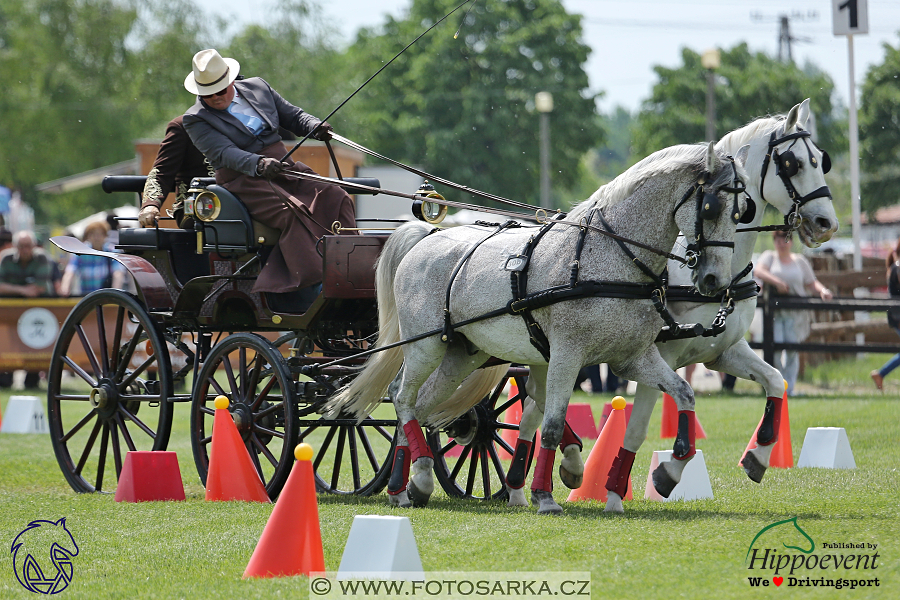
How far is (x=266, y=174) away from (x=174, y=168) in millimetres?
1315

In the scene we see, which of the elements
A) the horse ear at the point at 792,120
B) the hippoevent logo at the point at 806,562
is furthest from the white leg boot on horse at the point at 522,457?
the horse ear at the point at 792,120

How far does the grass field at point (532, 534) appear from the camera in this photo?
4.43m

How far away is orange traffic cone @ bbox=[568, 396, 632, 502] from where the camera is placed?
6.90 metres

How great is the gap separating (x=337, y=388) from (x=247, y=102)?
2.01 meters

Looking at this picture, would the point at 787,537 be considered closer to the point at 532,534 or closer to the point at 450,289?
the point at 532,534

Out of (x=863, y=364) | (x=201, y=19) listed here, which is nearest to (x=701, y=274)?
(x=863, y=364)

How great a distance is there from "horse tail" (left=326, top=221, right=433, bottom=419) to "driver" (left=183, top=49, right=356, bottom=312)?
0.44 meters

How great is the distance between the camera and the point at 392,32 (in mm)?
42406

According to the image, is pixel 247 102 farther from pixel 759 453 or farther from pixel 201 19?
pixel 201 19

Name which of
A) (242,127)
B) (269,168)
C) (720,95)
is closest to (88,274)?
(242,127)

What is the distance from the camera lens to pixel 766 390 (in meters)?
6.45

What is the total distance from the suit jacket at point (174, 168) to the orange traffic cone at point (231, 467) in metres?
1.81

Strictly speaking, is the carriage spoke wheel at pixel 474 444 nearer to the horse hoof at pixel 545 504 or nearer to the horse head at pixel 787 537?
the horse hoof at pixel 545 504

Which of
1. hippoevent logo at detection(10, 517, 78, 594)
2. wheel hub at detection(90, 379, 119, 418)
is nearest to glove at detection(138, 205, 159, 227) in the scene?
wheel hub at detection(90, 379, 119, 418)
